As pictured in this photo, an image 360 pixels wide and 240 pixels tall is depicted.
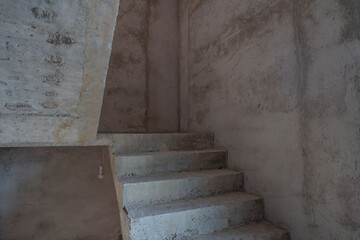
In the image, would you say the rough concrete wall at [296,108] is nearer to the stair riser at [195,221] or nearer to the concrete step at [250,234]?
the concrete step at [250,234]

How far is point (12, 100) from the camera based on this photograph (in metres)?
1.54

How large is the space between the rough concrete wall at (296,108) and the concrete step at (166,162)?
20 centimetres

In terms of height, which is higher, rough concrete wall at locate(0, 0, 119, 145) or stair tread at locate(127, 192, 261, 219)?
rough concrete wall at locate(0, 0, 119, 145)

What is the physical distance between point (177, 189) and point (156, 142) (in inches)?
22.9

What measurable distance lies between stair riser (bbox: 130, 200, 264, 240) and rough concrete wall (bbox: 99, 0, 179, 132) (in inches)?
76.5

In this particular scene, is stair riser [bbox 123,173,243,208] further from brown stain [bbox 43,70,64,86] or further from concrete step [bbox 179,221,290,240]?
brown stain [bbox 43,70,64,86]

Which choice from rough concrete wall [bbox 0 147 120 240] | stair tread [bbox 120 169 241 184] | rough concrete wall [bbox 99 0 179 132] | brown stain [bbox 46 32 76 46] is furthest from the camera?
rough concrete wall [bbox 99 0 179 132]

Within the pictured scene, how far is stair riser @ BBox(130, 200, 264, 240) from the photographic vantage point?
1364 millimetres

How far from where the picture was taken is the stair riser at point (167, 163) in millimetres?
1743

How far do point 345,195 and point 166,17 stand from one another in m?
3.38

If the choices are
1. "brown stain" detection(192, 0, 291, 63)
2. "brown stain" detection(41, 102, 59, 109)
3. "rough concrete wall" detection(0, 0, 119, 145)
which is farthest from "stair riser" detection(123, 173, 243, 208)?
"brown stain" detection(192, 0, 291, 63)

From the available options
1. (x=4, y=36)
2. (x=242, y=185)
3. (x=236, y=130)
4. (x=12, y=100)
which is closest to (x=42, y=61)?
(x=4, y=36)

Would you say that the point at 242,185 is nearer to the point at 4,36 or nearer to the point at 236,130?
the point at 236,130

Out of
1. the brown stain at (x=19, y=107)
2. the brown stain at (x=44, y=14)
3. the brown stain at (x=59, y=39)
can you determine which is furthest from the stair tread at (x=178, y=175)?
the brown stain at (x=44, y=14)
